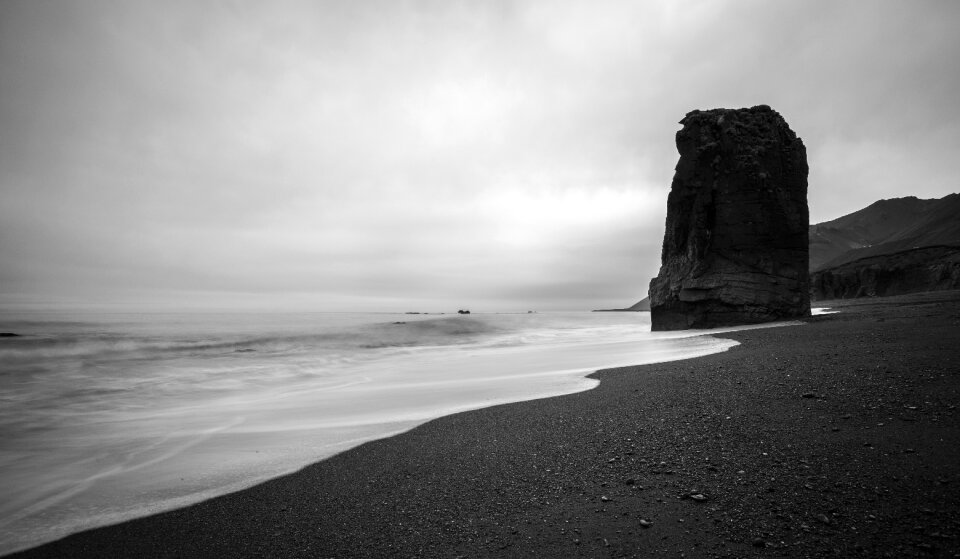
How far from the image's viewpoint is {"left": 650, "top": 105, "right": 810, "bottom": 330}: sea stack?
17500mm

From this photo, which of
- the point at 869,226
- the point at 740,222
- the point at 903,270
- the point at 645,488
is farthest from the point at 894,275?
the point at 869,226

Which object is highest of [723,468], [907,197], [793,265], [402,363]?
[907,197]

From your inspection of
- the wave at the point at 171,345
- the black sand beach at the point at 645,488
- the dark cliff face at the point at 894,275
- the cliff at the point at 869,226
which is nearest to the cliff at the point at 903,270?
the dark cliff face at the point at 894,275

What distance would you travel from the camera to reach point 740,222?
18.2 m

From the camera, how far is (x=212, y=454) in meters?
4.51

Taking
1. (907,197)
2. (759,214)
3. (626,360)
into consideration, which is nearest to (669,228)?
(759,214)

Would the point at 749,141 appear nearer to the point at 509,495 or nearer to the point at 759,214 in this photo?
the point at 759,214

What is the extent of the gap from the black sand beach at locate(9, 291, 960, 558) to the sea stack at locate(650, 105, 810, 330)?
14930mm

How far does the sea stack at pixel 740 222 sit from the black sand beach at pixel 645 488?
14930mm

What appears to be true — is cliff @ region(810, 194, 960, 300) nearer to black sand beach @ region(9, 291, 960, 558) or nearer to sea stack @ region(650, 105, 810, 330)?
sea stack @ region(650, 105, 810, 330)

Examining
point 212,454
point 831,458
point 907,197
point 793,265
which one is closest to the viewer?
point 831,458

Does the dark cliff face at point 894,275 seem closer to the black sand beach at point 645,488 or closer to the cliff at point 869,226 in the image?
the black sand beach at point 645,488

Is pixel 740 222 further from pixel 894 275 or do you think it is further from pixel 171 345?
pixel 894 275

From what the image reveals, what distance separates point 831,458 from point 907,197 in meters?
252
